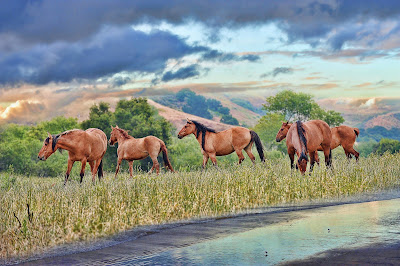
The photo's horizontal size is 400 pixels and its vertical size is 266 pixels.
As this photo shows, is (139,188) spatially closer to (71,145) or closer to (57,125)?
(71,145)

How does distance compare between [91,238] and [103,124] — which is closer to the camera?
[91,238]

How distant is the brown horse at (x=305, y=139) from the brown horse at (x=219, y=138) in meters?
1.62

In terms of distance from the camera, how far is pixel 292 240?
7555 millimetres

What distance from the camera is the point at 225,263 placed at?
20.5 ft

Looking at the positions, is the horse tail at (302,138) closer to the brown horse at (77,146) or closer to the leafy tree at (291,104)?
the brown horse at (77,146)

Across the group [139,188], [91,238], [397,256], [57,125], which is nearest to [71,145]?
[139,188]

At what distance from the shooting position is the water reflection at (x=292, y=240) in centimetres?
652

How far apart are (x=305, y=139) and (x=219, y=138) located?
585 centimetres

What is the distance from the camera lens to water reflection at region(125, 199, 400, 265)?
6516 millimetres

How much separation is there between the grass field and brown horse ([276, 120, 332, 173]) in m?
0.75

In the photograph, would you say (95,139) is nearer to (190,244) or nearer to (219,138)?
(219,138)

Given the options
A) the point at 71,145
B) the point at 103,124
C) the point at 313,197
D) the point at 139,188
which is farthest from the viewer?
the point at 103,124

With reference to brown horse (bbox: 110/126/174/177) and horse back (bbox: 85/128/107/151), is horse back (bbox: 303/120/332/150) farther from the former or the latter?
horse back (bbox: 85/128/107/151)

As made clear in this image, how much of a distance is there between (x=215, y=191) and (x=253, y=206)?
1.15 m
